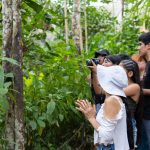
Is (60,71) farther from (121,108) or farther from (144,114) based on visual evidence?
(121,108)

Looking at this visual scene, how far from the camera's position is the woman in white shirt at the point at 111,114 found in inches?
92.9

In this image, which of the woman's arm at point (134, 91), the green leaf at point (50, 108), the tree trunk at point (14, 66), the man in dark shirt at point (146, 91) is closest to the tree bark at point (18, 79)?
the tree trunk at point (14, 66)

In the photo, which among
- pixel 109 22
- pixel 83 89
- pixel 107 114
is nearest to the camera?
pixel 107 114

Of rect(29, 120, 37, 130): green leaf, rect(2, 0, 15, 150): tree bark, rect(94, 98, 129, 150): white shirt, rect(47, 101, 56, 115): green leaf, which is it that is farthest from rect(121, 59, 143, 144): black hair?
rect(2, 0, 15, 150): tree bark

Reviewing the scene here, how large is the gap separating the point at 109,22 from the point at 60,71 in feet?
31.3

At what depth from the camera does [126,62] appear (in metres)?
3.03

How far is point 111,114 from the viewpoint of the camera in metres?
2.35

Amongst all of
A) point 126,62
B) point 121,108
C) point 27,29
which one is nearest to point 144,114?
point 126,62

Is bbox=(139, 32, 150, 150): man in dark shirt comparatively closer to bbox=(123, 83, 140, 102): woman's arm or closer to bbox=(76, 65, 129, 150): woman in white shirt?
bbox=(123, 83, 140, 102): woman's arm

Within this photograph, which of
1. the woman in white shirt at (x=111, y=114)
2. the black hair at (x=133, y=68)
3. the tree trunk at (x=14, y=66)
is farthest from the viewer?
the black hair at (x=133, y=68)

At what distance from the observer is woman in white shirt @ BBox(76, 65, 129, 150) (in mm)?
2359

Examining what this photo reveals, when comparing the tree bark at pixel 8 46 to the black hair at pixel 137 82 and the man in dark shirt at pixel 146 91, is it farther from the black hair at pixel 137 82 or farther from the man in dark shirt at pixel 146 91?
the man in dark shirt at pixel 146 91

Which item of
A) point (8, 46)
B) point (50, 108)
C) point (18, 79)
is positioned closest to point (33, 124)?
point (50, 108)

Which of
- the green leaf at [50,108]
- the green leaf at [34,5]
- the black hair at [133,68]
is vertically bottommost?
the green leaf at [50,108]
